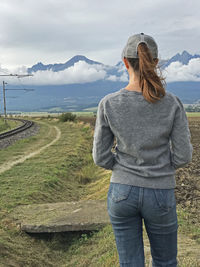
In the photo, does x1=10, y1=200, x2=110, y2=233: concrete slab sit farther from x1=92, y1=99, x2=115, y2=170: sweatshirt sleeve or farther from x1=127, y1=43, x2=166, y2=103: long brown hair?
x1=127, y1=43, x2=166, y2=103: long brown hair

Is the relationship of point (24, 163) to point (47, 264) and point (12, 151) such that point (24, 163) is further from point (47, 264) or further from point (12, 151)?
point (47, 264)

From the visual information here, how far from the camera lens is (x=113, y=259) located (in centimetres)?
419

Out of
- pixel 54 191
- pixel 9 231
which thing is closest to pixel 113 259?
pixel 9 231

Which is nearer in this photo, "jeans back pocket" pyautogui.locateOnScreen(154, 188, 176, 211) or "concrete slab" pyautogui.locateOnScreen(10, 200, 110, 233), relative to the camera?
"jeans back pocket" pyautogui.locateOnScreen(154, 188, 176, 211)

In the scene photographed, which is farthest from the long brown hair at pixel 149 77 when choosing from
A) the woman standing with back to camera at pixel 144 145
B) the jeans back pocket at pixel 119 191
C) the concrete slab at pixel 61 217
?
the concrete slab at pixel 61 217

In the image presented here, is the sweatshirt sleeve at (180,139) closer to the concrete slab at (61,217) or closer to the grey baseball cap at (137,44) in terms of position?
the grey baseball cap at (137,44)

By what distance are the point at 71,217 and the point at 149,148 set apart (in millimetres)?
4107

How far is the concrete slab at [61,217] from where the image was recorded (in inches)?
226

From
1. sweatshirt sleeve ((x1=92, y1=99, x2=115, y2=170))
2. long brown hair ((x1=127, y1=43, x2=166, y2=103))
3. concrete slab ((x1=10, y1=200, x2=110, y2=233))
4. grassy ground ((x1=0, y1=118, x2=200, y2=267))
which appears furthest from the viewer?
concrete slab ((x1=10, y1=200, x2=110, y2=233))

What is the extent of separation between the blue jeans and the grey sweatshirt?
70 mm

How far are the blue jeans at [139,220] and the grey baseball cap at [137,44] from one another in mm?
936

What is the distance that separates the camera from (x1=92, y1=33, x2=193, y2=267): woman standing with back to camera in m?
2.28

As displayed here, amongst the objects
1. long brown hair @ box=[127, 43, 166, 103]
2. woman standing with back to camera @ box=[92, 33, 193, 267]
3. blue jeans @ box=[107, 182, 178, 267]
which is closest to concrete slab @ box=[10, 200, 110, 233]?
blue jeans @ box=[107, 182, 178, 267]

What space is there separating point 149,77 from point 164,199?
849 millimetres
